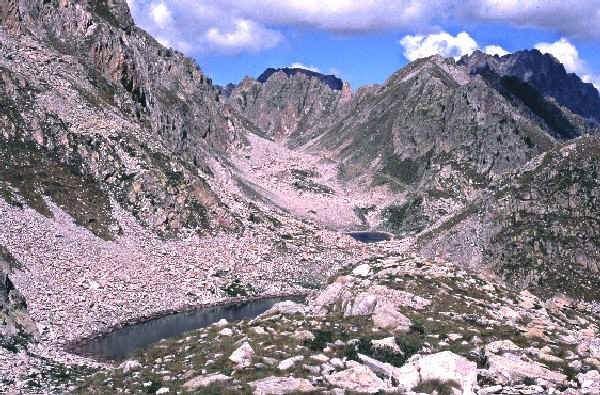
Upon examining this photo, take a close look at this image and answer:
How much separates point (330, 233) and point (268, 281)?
41.9m

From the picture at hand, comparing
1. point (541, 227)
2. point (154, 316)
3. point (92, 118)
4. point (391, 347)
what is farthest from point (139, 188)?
point (391, 347)

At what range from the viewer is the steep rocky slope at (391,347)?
3162 centimetres

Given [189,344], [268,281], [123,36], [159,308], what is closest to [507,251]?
[268,281]

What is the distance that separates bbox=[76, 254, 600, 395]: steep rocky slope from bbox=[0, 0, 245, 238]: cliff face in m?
59.4

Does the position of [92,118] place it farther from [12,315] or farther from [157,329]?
[12,315]

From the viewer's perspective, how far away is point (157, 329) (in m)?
81.0

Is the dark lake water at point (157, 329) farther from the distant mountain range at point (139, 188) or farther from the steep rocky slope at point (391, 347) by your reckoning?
the steep rocky slope at point (391, 347)

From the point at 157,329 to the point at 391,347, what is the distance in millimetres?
50347

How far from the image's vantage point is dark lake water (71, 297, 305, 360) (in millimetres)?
70250

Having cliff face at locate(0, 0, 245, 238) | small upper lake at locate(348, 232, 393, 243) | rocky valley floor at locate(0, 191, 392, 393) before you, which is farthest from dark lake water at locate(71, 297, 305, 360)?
small upper lake at locate(348, 232, 393, 243)

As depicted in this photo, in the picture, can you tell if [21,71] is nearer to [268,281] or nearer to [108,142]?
[108,142]

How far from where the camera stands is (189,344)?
43312 mm

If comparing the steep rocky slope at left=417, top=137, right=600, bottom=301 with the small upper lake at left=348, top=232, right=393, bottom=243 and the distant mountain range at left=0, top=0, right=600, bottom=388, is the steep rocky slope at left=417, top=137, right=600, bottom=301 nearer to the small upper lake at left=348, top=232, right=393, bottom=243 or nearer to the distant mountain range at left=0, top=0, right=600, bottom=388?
the distant mountain range at left=0, top=0, right=600, bottom=388

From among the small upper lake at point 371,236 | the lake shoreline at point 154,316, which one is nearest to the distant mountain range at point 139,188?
the lake shoreline at point 154,316
